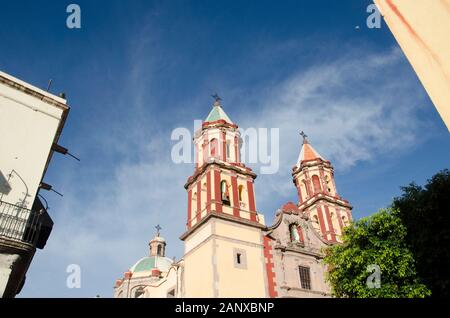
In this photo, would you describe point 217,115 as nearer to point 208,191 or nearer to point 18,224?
point 208,191

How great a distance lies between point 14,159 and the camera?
33.5ft

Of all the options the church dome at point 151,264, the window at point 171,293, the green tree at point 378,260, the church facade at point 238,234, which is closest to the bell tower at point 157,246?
the church dome at point 151,264

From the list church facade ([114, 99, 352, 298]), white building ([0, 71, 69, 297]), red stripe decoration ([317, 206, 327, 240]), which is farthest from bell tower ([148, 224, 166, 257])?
white building ([0, 71, 69, 297])

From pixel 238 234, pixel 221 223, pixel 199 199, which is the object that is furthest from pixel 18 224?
pixel 199 199

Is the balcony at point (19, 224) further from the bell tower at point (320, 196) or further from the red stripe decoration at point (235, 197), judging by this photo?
the bell tower at point (320, 196)

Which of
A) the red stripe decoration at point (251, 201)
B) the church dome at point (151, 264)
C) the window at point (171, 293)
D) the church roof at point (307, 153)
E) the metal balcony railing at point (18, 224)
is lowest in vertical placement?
the metal balcony railing at point (18, 224)

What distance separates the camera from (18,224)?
8.88 metres

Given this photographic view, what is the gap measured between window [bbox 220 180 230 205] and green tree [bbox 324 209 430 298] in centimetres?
794

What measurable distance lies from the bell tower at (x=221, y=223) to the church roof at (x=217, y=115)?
44 cm

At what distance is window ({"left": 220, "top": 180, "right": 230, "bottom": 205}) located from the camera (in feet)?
75.4

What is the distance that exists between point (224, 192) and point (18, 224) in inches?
625

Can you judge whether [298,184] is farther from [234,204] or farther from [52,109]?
[52,109]

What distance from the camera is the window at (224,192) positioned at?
75.4 ft
